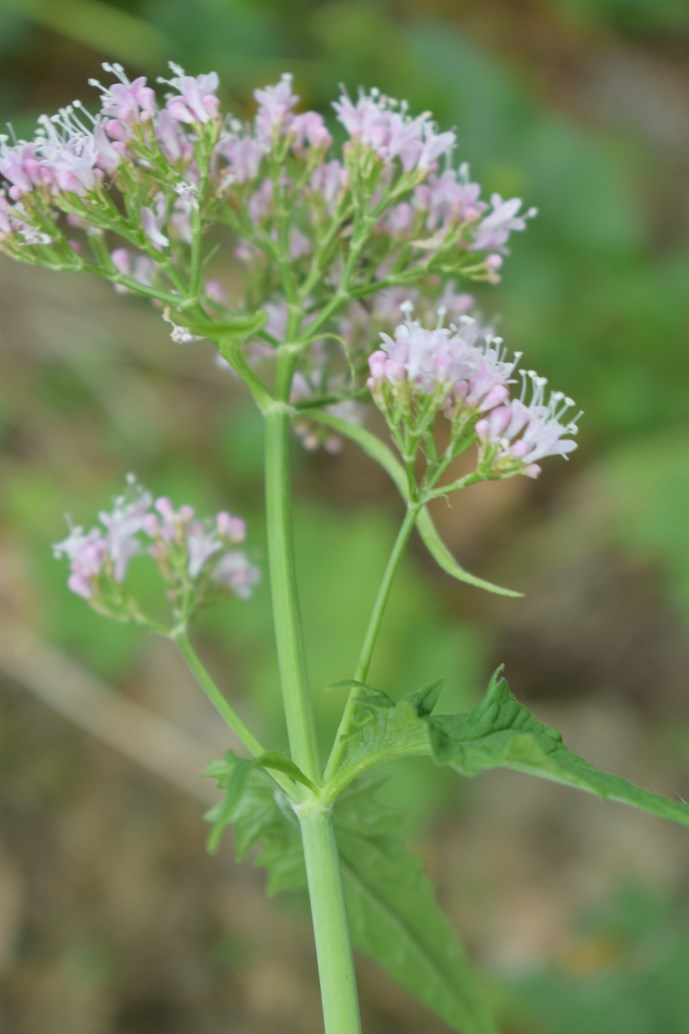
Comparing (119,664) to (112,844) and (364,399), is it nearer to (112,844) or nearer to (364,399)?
(112,844)

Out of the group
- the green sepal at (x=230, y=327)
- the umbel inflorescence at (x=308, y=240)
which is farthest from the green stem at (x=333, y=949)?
the green sepal at (x=230, y=327)

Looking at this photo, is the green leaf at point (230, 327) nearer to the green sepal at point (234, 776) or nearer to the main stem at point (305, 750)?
the main stem at point (305, 750)

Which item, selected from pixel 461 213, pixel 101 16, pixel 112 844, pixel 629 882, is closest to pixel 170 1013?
pixel 112 844

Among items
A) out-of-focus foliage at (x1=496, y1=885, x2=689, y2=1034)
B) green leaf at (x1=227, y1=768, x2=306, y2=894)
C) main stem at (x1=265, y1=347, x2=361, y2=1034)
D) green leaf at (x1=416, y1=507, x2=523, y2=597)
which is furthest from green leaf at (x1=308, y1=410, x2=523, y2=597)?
out-of-focus foliage at (x1=496, y1=885, x2=689, y2=1034)

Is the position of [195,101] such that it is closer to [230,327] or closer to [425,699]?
[230,327]

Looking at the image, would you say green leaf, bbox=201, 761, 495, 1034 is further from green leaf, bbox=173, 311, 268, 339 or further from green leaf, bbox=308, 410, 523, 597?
green leaf, bbox=173, 311, 268, 339

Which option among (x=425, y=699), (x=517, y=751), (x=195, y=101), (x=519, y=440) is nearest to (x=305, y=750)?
(x=425, y=699)
